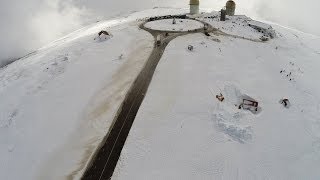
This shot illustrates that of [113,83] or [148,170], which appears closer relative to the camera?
[148,170]

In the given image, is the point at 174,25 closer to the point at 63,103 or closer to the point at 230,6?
the point at 230,6

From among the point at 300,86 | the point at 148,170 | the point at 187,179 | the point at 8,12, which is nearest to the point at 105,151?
the point at 148,170

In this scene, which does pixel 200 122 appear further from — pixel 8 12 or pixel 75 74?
pixel 8 12

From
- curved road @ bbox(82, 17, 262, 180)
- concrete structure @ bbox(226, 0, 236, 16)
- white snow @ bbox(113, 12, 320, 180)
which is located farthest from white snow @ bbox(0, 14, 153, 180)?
concrete structure @ bbox(226, 0, 236, 16)

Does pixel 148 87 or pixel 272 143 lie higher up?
pixel 148 87

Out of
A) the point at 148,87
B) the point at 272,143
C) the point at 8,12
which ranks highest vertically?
the point at 148,87

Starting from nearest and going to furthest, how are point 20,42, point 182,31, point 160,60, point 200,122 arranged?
1. point 200,122
2. point 160,60
3. point 182,31
4. point 20,42

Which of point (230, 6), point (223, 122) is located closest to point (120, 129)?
point (223, 122)
